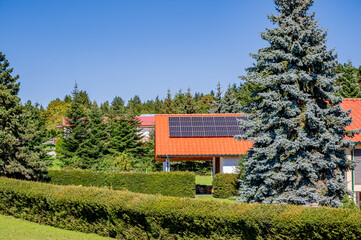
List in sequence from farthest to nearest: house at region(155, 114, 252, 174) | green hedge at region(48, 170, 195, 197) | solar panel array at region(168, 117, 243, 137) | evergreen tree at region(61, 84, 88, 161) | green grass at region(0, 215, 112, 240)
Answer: evergreen tree at region(61, 84, 88, 161)
solar panel array at region(168, 117, 243, 137)
house at region(155, 114, 252, 174)
green hedge at region(48, 170, 195, 197)
green grass at region(0, 215, 112, 240)

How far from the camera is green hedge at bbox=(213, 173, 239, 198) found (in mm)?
23281

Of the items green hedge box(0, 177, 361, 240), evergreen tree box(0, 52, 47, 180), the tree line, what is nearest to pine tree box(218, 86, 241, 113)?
the tree line

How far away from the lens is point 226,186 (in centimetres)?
2334

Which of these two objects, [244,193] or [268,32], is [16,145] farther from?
[268,32]

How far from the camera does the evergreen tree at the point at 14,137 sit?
20953 millimetres

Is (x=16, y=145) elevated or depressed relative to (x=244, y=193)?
elevated

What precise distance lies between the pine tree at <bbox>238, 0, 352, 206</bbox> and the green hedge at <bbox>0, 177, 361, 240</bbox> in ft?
13.4

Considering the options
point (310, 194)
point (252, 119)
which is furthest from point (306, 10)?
point (310, 194)

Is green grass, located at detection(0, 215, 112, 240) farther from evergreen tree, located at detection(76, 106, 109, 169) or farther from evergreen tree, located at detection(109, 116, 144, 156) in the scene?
evergreen tree, located at detection(109, 116, 144, 156)

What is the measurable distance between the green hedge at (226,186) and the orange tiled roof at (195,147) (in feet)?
9.05

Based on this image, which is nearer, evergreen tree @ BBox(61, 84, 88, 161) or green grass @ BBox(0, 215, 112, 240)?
green grass @ BBox(0, 215, 112, 240)

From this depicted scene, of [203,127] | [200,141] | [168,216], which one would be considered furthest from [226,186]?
[168,216]

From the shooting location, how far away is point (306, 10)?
1437 centimetres

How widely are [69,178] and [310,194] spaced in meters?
17.7
